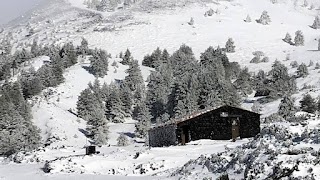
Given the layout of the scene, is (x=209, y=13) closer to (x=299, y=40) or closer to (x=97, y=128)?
(x=299, y=40)

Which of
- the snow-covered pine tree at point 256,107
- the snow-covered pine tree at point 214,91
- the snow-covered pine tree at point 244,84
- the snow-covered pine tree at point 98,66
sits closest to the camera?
the snow-covered pine tree at point 256,107

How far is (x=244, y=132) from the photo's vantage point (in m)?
50.6

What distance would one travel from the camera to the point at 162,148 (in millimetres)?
41781

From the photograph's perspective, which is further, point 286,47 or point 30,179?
point 286,47

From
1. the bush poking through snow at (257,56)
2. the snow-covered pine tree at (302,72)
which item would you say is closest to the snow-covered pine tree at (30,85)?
the snow-covered pine tree at (302,72)

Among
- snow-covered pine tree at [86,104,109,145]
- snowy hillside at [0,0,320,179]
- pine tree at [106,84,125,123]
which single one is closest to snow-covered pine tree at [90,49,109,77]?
snowy hillside at [0,0,320,179]

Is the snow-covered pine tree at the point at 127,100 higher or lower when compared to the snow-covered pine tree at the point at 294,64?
lower


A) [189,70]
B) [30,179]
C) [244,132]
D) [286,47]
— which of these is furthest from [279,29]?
[30,179]

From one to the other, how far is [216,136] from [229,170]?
26.1m

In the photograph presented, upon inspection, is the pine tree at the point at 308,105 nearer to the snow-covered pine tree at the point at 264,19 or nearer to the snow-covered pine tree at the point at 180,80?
the snow-covered pine tree at the point at 180,80

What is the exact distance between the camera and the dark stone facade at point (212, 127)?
47594 millimetres

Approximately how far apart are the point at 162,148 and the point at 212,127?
335 inches

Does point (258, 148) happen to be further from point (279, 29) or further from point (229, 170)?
point (279, 29)

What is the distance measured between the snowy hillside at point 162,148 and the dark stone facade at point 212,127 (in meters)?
1.78
